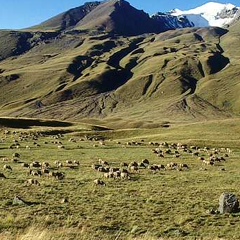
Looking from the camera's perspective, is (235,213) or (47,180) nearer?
(235,213)

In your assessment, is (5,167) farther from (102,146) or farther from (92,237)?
(102,146)

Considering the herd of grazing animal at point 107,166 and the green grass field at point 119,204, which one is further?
the herd of grazing animal at point 107,166

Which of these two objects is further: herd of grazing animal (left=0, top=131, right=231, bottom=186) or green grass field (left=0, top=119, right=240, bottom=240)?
herd of grazing animal (left=0, top=131, right=231, bottom=186)

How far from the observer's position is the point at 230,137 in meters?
78.8

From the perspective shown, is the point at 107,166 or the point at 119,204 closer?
the point at 119,204

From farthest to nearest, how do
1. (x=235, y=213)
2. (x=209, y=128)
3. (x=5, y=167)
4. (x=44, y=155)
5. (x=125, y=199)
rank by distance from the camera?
1. (x=209, y=128)
2. (x=44, y=155)
3. (x=5, y=167)
4. (x=125, y=199)
5. (x=235, y=213)

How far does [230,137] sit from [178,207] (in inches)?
2302

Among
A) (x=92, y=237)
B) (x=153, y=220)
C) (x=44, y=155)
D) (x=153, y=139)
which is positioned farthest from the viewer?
(x=153, y=139)

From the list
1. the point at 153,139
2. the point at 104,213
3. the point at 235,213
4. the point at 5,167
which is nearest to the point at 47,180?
the point at 5,167

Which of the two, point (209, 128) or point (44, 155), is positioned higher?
point (44, 155)

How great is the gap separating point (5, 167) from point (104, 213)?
16985mm

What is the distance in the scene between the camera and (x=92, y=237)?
53.0 feet

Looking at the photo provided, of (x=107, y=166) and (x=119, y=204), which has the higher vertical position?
(x=119, y=204)

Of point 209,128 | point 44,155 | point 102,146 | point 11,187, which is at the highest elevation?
point 11,187
